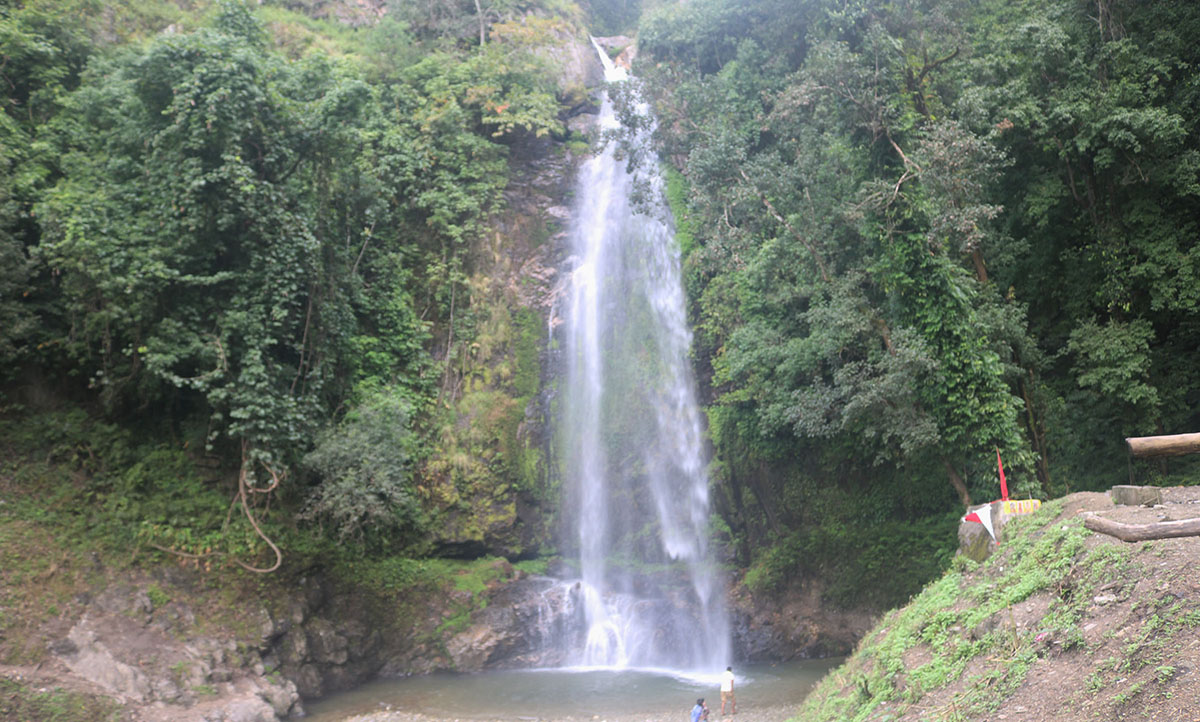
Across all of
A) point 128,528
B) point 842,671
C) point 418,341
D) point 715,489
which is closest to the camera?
point 842,671

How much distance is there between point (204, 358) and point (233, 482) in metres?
2.74

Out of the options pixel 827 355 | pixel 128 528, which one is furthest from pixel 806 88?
pixel 128 528

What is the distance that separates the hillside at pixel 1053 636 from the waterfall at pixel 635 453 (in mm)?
7745

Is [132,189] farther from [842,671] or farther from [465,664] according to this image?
[842,671]

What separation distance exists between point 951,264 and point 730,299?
6169 mm

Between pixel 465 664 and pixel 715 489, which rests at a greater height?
pixel 715 489

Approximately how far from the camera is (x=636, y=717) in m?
12.9

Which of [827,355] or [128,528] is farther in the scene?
[827,355]

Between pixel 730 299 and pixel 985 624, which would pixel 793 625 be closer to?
pixel 730 299

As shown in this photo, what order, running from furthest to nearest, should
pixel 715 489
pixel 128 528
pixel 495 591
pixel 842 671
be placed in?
pixel 715 489 < pixel 495 591 < pixel 128 528 < pixel 842 671

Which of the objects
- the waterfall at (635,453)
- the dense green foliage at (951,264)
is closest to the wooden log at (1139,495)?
the dense green foliage at (951,264)

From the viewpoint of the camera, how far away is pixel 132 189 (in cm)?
1484

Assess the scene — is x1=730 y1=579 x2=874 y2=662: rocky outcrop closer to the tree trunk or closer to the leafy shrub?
the leafy shrub

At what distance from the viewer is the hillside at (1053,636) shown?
17.0 feet
